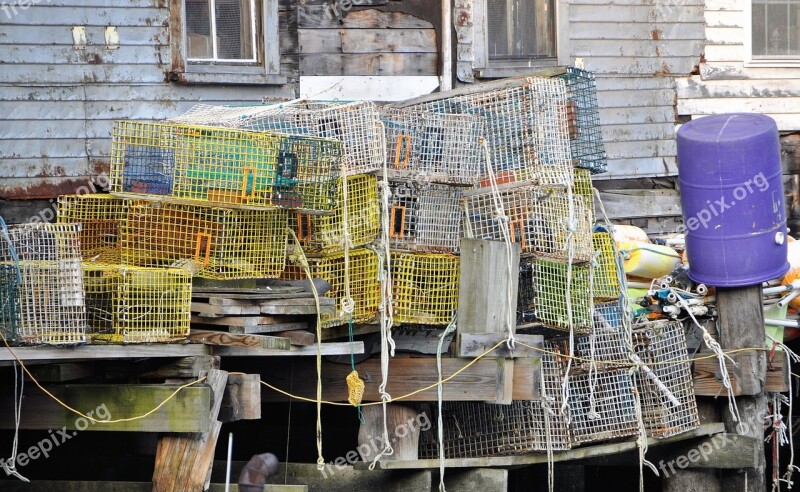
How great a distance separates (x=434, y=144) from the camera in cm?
757

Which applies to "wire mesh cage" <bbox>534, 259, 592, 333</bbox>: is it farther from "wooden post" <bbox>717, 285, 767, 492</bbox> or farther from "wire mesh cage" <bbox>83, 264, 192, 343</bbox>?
"wire mesh cage" <bbox>83, 264, 192, 343</bbox>

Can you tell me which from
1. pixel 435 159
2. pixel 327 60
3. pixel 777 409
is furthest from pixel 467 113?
pixel 777 409

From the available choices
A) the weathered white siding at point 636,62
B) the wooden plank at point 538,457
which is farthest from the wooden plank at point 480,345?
the weathered white siding at point 636,62

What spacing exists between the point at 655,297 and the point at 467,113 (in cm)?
210

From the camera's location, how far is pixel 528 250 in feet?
24.9

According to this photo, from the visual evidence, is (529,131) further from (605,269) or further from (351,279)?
(351,279)

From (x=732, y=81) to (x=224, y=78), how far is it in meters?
4.64

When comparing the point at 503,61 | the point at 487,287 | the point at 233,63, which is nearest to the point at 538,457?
the point at 487,287

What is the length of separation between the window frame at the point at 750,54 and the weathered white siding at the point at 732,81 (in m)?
0.01

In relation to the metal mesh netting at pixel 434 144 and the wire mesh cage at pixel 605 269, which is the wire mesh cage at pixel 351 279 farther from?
the wire mesh cage at pixel 605 269

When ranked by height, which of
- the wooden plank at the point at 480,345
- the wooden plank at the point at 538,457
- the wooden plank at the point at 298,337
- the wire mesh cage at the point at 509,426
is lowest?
the wooden plank at the point at 538,457

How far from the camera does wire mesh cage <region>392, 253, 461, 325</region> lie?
24.2 feet

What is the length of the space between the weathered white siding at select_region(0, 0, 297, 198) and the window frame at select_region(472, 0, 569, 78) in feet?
7.31

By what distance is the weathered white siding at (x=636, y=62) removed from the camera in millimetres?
10625
